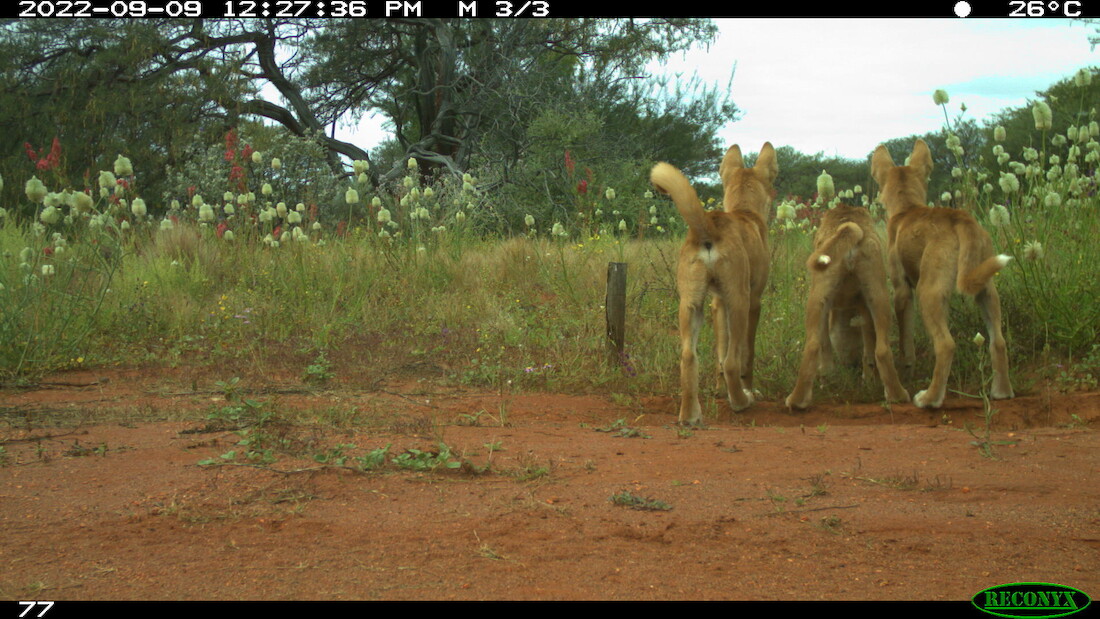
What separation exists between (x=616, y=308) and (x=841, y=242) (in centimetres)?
222

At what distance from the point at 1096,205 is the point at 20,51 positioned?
18.7 meters

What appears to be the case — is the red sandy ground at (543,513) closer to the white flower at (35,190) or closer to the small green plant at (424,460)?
the small green plant at (424,460)

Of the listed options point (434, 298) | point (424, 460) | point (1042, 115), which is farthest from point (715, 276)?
point (434, 298)

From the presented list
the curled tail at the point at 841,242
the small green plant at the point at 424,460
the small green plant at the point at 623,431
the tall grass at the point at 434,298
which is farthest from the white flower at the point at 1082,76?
the small green plant at the point at 424,460

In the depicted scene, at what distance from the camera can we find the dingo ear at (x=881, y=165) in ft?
25.4

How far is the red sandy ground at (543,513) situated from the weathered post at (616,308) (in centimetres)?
200

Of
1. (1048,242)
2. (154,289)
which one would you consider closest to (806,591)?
(1048,242)

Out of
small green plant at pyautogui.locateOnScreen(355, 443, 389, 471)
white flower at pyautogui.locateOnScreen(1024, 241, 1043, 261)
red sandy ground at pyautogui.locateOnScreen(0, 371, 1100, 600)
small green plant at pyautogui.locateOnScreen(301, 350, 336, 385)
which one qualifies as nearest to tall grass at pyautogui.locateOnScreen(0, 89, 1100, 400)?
white flower at pyautogui.locateOnScreen(1024, 241, 1043, 261)

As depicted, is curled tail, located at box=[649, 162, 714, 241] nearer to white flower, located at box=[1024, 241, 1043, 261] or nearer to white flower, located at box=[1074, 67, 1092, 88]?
white flower, located at box=[1024, 241, 1043, 261]

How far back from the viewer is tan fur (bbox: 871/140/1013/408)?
671cm

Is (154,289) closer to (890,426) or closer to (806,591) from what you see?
(890,426)

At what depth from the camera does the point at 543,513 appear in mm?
4188

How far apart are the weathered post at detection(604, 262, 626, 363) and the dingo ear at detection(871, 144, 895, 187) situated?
2.20 meters

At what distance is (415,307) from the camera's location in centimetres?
992
